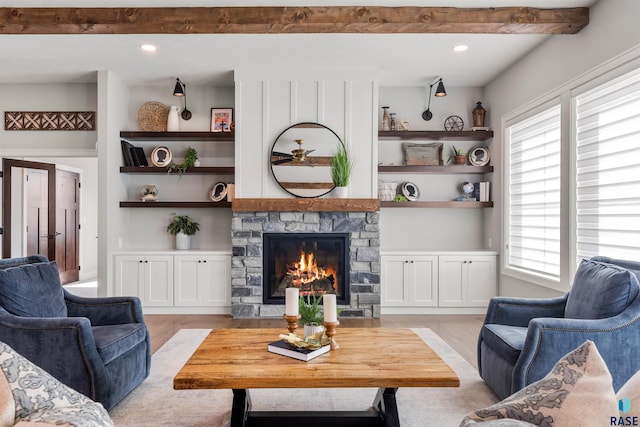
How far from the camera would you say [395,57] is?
14.6 ft

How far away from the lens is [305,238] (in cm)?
490

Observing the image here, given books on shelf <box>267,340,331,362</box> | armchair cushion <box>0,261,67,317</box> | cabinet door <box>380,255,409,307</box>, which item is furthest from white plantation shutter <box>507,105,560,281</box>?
armchair cushion <box>0,261,67,317</box>

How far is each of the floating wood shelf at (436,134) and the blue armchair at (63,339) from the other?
11.5 ft

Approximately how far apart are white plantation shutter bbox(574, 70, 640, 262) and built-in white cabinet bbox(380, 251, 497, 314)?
1536mm

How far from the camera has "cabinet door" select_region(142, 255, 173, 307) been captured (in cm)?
493

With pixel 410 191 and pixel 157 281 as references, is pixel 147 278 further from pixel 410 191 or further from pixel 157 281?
pixel 410 191

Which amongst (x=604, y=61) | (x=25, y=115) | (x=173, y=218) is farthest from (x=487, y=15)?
(x=25, y=115)

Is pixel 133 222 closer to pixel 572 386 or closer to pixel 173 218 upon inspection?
pixel 173 218

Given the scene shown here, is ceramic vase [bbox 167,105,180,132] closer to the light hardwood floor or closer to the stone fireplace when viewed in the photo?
the stone fireplace

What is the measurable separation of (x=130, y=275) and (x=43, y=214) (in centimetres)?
325

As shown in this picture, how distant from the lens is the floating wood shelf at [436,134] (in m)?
5.15

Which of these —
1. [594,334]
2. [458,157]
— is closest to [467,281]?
[458,157]

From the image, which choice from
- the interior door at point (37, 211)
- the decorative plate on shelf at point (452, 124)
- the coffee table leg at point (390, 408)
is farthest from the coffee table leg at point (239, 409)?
the interior door at point (37, 211)

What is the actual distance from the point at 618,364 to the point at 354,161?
3.13 m
